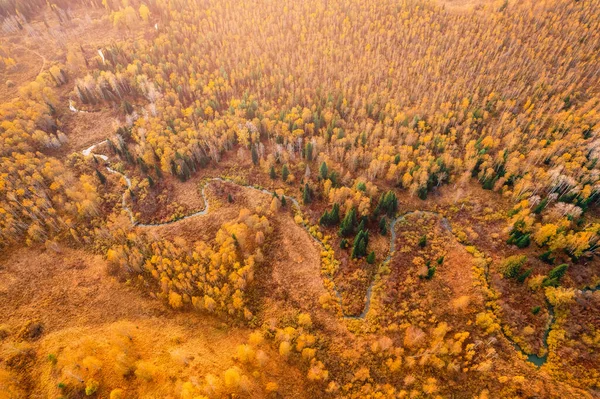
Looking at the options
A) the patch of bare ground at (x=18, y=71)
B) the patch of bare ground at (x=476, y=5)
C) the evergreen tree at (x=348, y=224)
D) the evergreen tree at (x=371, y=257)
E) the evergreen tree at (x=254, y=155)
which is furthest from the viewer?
the patch of bare ground at (x=476, y=5)

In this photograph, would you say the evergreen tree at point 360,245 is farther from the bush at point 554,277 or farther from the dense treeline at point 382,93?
the bush at point 554,277

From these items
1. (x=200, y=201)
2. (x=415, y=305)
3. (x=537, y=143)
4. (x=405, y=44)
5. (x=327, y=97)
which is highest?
(x=405, y=44)

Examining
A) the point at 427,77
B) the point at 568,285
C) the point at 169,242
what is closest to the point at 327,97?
the point at 427,77

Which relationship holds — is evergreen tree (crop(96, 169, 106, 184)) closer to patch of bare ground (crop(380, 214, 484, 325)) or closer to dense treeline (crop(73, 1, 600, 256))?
dense treeline (crop(73, 1, 600, 256))

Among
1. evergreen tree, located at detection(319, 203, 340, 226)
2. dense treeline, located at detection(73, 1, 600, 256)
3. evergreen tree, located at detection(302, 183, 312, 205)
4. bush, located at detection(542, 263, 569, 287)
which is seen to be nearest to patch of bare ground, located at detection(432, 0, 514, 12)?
dense treeline, located at detection(73, 1, 600, 256)

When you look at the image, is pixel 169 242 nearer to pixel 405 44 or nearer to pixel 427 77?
pixel 427 77

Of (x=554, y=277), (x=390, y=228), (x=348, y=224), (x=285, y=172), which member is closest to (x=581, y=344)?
(x=554, y=277)

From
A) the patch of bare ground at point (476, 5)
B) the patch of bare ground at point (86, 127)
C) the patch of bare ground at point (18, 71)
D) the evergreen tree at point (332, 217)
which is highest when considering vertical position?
the patch of bare ground at point (476, 5)

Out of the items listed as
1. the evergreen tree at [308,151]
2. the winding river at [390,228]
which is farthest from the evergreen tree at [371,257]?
the evergreen tree at [308,151]
